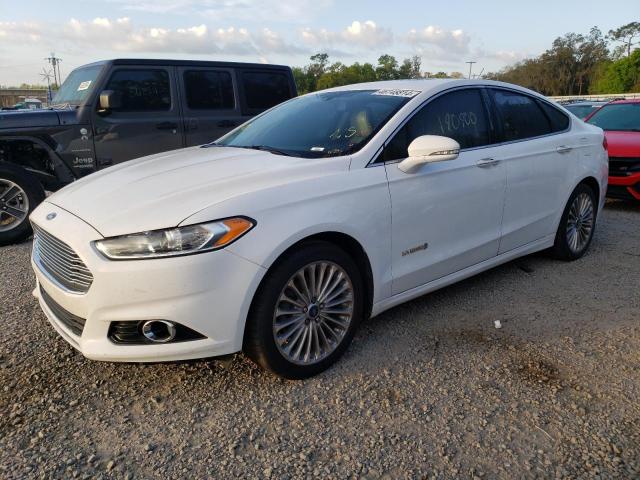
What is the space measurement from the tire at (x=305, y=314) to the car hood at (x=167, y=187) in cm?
41

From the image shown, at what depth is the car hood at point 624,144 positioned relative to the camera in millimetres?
7145

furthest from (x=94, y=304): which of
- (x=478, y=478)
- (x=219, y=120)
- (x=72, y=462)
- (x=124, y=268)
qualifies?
(x=219, y=120)

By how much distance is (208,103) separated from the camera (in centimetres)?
679

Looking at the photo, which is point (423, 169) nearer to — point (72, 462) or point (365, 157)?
A: point (365, 157)

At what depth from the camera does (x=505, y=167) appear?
393cm

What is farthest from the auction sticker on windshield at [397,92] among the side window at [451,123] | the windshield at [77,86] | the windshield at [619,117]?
the windshield at [619,117]

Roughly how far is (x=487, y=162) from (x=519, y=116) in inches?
32.0

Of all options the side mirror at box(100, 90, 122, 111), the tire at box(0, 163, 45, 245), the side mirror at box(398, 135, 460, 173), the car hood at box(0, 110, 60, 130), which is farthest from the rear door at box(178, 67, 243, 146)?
the side mirror at box(398, 135, 460, 173)

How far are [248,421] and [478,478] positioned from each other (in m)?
1.07

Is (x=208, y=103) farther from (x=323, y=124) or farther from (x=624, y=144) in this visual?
(x=624, y=144)

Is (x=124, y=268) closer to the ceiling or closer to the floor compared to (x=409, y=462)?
closer to the ceiling

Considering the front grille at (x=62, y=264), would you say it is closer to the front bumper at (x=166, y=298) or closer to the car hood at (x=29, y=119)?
the front bumper at (x=166, y=298)

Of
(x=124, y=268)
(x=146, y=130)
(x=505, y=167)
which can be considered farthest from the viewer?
(x=146, y=130)

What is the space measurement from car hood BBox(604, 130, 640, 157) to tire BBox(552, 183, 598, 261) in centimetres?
262
